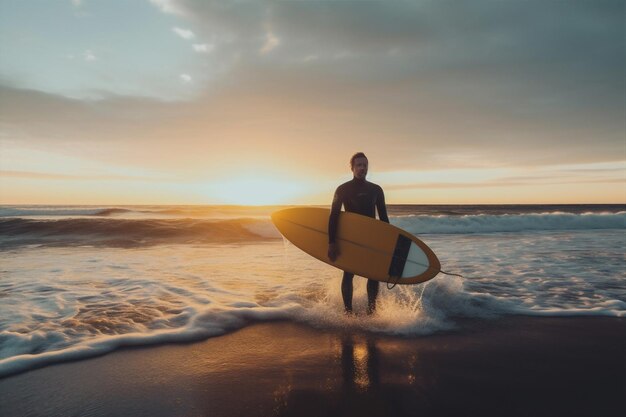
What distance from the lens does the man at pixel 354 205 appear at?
15.6ft

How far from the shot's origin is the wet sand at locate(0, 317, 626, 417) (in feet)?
8.54

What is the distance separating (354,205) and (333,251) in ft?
2.22

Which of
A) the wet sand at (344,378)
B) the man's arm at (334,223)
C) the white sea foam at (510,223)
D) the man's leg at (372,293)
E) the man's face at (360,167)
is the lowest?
the wet sand at (344,378)

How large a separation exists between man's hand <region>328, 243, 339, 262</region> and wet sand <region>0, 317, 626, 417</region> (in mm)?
1041

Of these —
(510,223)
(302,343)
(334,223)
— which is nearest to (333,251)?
(334,223)

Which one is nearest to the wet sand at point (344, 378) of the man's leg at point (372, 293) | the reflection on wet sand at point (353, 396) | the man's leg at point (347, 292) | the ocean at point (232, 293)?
the reflection on wet sand at point (353, 396)

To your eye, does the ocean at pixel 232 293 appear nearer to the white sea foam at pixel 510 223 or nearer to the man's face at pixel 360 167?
the man's face at pixel 360 167

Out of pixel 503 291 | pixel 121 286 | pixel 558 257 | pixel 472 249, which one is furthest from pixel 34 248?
pixel 558 257

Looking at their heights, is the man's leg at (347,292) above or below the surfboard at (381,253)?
below

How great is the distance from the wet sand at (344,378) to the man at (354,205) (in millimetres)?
796

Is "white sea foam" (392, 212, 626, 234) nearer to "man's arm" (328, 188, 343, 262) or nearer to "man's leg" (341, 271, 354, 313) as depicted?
"man's leg" (341, 271, 354, 313)

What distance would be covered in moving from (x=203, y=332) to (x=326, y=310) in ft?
5.37

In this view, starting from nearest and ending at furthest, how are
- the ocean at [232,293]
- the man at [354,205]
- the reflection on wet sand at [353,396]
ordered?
the reflection on wet sand at [353,396], the ocean at [232,293], the man at [354,205]

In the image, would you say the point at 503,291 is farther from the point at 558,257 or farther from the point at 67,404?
the point at 67,404
